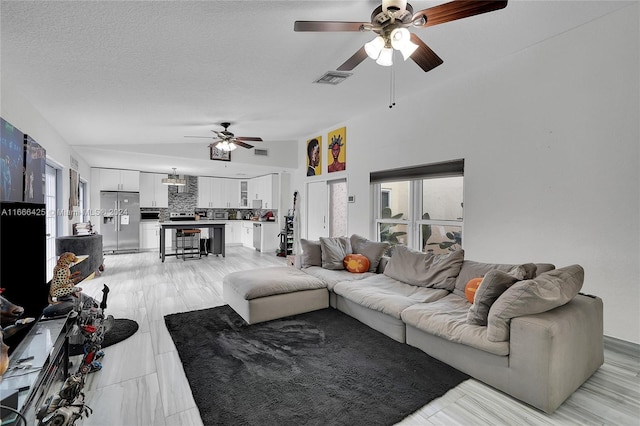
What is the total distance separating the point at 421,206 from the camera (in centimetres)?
444

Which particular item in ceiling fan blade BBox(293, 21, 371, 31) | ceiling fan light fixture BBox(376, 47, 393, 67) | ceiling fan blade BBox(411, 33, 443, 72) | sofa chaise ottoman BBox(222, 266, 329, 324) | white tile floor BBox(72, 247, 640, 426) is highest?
ceiling fan blade BBox(411, 33, 443, 72)

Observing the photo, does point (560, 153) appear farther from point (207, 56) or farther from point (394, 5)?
point (207, 56)

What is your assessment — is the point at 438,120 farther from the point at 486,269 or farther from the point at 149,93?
the point at 149,93

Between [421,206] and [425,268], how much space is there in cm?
142

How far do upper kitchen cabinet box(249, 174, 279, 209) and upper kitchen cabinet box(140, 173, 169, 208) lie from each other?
2.55 metres

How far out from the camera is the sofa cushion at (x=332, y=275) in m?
3.58

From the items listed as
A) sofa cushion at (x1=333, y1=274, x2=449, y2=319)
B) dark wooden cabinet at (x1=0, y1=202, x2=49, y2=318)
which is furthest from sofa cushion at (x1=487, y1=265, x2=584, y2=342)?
dark wooden cabinet at (x1=0, y1=202, x2=49, y2=318)

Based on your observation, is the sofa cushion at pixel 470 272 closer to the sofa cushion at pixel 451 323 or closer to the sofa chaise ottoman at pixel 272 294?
the sofa cushion at pixel 451 323

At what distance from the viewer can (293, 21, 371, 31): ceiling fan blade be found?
71.6 inches

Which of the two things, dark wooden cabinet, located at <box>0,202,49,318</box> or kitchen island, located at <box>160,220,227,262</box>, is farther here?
kitchen island, located at <box>160,220,227,262</box>

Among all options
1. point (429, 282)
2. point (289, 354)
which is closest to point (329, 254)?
point (429, 282)

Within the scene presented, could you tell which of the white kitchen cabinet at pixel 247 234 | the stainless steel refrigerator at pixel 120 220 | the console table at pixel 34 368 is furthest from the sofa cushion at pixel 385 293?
the stainless steel refrigerator at pixel 120 220

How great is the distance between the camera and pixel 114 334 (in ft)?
9.42

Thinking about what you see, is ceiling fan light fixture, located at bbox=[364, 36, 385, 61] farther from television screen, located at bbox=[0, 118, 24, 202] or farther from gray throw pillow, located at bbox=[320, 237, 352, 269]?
television screen, located at bbox=[0, 118, 24, 202]
